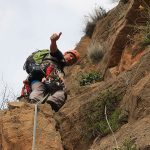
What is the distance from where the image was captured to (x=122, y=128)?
5812 mm

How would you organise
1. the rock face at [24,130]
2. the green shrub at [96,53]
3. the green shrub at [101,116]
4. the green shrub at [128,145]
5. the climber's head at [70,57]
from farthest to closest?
the green shrub at [96,53] < the climber's head at [70,57] < the green shrub at [101,116] < the rock face at [24,130] < the green shrub at [128,145]

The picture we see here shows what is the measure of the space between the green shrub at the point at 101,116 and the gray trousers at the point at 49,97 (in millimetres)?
1019

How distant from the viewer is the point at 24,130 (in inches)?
243

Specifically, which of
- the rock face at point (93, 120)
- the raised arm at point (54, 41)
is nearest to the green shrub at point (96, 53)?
the raised arm at point (54, 41)

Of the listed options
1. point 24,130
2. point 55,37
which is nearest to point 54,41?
point 55,37

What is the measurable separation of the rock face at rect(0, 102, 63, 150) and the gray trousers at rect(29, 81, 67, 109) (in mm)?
1072

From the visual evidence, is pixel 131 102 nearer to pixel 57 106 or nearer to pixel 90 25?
pixel 57 106

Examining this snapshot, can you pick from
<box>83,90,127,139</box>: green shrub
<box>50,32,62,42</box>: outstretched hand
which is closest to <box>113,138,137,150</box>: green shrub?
<box>83,90,127,139</box>: green shrub

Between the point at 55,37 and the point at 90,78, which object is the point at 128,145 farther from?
the point at 90,78

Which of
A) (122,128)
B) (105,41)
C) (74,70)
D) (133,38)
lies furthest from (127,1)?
(122,128)

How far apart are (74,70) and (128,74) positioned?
6270mm

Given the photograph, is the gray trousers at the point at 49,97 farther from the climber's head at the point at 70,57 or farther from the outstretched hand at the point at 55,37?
the climber's head at the point at 70,57

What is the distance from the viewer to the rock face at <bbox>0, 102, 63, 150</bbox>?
6.03 metres

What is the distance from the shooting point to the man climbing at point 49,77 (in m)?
7.85
